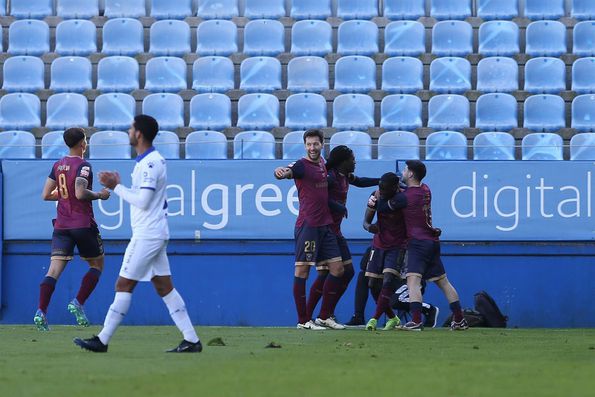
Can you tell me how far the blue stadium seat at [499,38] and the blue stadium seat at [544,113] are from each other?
48.3 inches

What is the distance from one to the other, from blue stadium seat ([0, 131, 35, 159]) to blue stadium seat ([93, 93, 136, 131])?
1076mm

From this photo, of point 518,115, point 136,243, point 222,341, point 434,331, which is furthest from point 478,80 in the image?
point 136,243

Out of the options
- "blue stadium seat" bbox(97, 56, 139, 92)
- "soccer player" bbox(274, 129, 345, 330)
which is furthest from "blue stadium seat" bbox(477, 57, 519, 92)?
"soccer player" bbox(274, 129, 345, 330)

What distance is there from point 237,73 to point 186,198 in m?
3.90

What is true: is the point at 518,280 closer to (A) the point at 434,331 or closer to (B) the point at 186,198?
(A) the point at 434,331

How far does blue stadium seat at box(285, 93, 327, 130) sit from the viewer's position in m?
18.3

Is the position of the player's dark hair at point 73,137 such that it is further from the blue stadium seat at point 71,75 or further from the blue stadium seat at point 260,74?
the blue stadium seat at point 71,75

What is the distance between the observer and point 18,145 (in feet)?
54.2

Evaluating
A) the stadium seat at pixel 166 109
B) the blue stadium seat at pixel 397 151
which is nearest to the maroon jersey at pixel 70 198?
the blue stadium seat at pixel 397 151

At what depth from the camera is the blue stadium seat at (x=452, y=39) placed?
1959cm

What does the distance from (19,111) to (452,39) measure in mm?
6602

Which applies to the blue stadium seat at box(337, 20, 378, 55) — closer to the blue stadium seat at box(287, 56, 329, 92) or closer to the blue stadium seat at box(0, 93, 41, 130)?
the blue stadium seat at box(287, 56, 329, 92)

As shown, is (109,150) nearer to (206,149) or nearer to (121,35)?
(206,149)

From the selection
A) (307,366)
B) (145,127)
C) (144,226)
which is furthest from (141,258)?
(307,366)
